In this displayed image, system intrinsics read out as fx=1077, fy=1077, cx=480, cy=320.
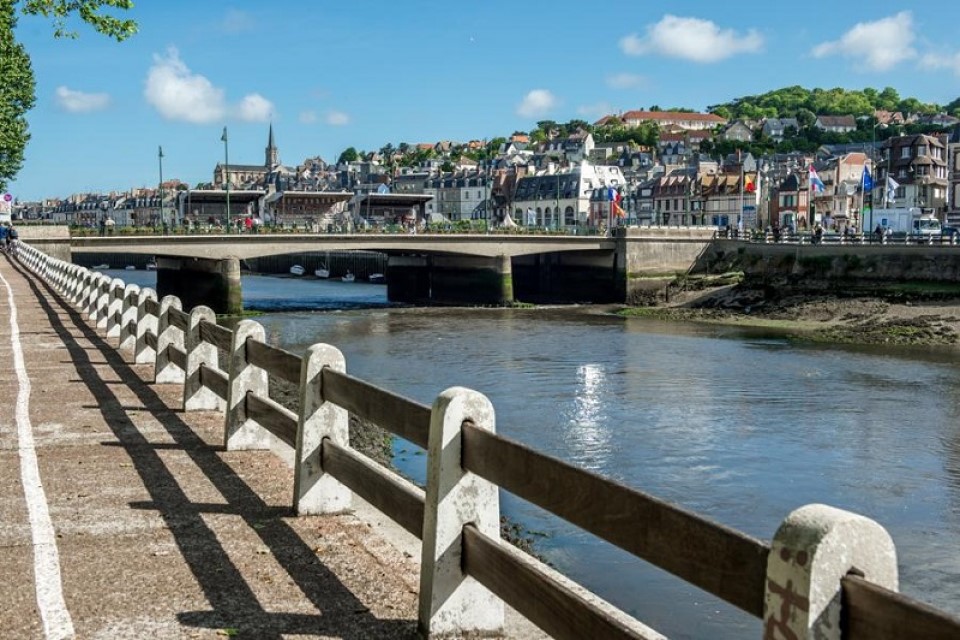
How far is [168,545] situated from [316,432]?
1.20 meters

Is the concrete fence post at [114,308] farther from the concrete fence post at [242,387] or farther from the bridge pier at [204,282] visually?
the bridge pier at [204,282]

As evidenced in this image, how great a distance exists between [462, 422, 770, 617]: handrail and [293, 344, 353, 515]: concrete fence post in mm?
2439

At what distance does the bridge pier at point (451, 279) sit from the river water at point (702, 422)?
17.0 meters

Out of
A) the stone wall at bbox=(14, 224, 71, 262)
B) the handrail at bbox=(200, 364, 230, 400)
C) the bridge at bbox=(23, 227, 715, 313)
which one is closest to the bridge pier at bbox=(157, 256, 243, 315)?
the bridge at bbox=(23, 227, 715, 313)

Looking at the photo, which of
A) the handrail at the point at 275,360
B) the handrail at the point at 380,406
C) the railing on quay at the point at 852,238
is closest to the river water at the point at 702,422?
the handrail at the point at 275,360

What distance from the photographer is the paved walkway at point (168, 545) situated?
5438 millimetres

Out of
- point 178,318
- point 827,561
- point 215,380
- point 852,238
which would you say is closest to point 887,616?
point 827,561

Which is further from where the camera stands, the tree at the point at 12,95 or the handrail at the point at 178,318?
the tree at the point at 12,95

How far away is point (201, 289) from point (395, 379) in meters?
33.6

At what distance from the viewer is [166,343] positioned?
13.6 metres

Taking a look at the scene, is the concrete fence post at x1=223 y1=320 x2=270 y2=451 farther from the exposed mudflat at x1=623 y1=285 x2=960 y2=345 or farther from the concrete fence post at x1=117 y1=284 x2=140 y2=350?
the exposed mudflat at x1=623 y1=285 x2=960 y2=345

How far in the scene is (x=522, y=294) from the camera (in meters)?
83.4

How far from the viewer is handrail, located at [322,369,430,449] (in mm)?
5668

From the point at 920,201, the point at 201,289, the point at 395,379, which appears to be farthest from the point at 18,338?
the point at 920,201
